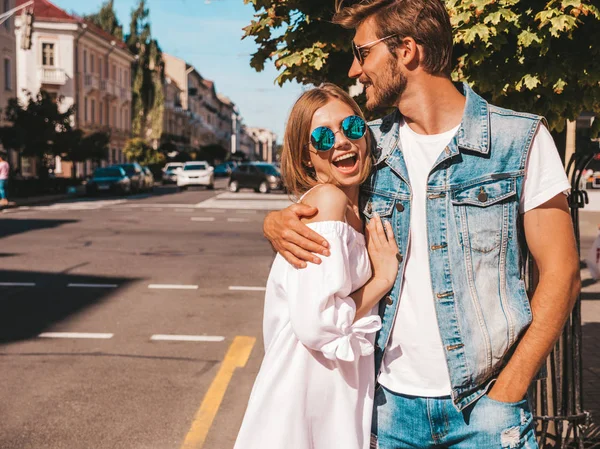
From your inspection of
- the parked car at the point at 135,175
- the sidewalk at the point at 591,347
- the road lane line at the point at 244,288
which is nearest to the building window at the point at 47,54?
the parked car at the point at 135,175

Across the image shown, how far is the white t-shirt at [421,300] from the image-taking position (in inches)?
80.1

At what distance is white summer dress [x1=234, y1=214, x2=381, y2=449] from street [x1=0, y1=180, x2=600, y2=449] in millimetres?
2789

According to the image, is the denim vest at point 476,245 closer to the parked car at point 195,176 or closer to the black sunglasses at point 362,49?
the black sunglasses at point 362,49

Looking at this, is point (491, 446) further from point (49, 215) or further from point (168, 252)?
point (49, 215)

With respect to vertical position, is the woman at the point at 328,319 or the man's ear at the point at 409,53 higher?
the man's ear at the point at 409,53

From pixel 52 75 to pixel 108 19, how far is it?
1442cm

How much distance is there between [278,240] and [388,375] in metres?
0.47

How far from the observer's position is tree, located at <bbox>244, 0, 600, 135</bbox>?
344 centimetres

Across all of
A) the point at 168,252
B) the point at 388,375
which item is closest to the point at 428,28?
the point at 388,375

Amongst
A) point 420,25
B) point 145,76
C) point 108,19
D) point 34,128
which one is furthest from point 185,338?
point 108,19

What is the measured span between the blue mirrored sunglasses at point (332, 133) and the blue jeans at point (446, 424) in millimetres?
681

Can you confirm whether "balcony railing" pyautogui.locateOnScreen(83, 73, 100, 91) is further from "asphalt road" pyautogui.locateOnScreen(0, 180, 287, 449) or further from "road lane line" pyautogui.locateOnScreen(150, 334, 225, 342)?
"road lane line" pyautogui.locateOnScreen(150, 334, 225, 342)

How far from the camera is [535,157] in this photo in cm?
203

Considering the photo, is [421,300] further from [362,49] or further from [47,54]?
[47,54]
